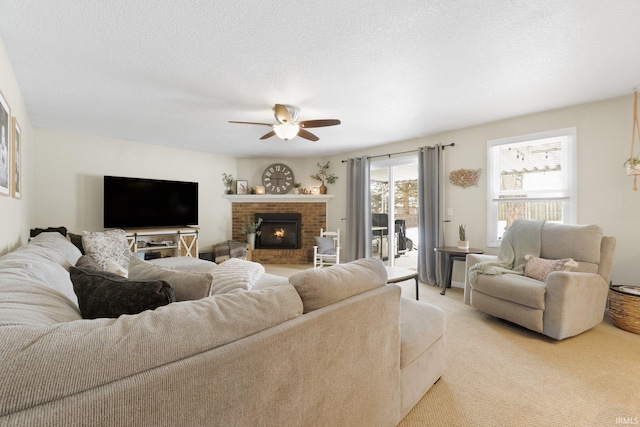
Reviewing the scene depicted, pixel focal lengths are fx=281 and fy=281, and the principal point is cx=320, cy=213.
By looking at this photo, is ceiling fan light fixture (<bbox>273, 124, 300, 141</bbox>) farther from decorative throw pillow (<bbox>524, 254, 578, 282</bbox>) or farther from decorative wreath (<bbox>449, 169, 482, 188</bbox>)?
decorative throw pillow (<bbox>524, 254, 578, 282</bbox>)

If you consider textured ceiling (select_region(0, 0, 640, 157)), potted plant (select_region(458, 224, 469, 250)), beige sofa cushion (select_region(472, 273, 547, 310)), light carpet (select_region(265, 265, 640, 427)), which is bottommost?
light carpet (select_region(265, 265, 640, 427))

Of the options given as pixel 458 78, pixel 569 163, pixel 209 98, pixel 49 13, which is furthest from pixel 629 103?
pixel 49 13

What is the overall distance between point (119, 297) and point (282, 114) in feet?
7.82

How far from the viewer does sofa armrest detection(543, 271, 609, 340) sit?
2301 mm

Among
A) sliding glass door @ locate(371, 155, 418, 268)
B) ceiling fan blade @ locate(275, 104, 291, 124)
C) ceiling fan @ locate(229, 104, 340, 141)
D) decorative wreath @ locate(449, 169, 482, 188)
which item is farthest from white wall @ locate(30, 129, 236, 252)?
decorative wreath @ locate(449, 169, 482, 188)

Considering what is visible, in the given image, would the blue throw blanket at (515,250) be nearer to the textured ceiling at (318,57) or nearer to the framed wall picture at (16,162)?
the textured ceiling at (318,57)

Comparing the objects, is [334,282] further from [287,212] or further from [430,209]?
[287,212]

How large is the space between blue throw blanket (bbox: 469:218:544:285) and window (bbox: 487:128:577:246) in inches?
23.1

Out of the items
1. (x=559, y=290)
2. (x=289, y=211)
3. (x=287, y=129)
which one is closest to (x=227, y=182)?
(x=289, y=211)

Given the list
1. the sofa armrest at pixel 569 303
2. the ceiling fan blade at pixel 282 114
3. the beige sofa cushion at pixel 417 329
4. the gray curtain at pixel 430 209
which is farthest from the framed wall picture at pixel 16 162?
the gray curtain at pixel 430 209

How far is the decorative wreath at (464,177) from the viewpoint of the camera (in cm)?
395

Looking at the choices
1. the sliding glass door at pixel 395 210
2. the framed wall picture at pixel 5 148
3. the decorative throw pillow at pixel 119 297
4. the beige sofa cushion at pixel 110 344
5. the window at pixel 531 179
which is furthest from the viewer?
the sliding glass door at pixel 395 210

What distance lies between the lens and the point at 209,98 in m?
2.95

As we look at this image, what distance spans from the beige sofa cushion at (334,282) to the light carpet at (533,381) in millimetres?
821
